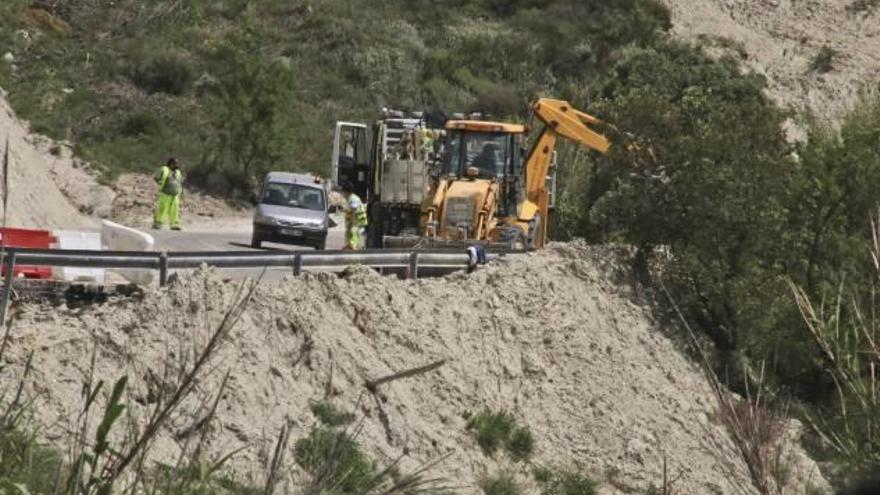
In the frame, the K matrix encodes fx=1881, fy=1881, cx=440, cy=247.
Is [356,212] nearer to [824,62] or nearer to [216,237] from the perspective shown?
[216,237]

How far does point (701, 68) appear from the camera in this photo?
6016 cm

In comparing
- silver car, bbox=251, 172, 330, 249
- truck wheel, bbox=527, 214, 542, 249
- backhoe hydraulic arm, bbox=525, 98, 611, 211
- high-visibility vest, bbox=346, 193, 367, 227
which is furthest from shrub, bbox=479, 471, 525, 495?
silver car, bbox=251, 172, 330, 249

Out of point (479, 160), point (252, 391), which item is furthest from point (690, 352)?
point (252, 391)

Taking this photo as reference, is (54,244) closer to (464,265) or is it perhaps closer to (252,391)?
(252,391)

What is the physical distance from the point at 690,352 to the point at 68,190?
21.1 m

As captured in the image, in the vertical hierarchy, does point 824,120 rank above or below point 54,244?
below

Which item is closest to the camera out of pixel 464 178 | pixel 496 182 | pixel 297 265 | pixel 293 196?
pixel 297 265

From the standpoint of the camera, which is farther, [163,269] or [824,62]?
[824,62]

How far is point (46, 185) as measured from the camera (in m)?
40.2

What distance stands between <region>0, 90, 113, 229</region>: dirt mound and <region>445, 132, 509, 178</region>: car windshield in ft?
24.9

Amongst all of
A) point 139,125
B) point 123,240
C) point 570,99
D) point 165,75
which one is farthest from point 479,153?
point 570,99

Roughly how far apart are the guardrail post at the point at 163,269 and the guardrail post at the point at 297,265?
2.48m

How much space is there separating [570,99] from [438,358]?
4011 centimetres

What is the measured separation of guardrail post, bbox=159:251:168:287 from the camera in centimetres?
1847
